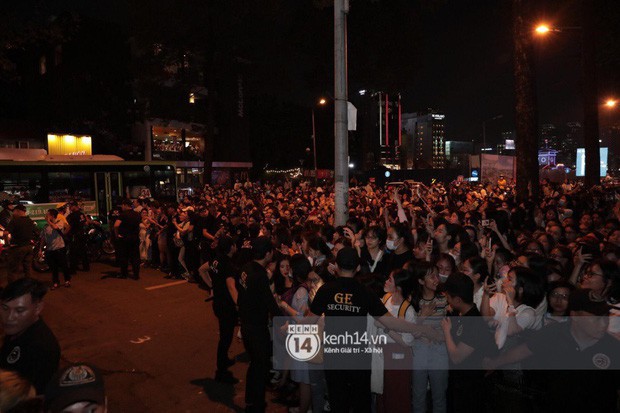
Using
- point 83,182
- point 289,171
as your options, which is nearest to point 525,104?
point 83,182

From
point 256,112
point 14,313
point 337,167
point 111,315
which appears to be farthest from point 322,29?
point 256,112

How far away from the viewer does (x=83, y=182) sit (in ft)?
50.8

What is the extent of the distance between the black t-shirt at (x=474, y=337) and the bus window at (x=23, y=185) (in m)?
14.9

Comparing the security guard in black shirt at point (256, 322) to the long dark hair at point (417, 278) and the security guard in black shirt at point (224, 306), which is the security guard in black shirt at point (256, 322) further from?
the long dark hair at point (417, 278)

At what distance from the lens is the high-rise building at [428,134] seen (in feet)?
450

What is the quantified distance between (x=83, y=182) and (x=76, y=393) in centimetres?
1508

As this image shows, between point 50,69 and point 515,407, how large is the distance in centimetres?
3844

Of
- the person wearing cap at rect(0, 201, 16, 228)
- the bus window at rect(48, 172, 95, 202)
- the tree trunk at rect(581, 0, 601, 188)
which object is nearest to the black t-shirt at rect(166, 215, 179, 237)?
the person wearing cap at rect(0, 201, 16, 228)

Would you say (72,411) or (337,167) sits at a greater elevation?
(337,167)

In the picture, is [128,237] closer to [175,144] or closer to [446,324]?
[446,324]

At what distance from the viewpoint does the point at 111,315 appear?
8.38 metres

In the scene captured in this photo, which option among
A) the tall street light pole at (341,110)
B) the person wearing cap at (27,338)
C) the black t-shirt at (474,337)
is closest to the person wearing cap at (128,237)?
the tall street light pole at (341,110)

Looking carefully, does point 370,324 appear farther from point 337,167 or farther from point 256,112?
point 256,112

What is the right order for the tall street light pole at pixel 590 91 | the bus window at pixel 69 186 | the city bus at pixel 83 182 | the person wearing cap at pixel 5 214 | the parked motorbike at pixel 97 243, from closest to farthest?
1. the person wearing cap at pixel 5 214
2. the parked motorbike at pixel 97 243
3. the city bus at pixel 83 182
4. the bus window at pixel 69 186
5. the tall street light pole at pixel 590 91
